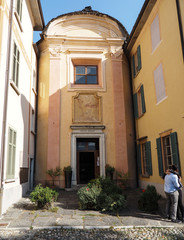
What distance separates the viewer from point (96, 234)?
208 inches

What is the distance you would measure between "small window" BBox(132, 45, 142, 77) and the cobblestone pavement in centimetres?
856

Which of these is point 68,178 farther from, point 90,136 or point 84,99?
point 84,99

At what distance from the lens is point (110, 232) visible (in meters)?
5.40

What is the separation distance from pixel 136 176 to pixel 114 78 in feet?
18.5

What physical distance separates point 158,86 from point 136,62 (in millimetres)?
3730

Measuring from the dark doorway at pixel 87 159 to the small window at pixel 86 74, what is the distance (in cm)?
345

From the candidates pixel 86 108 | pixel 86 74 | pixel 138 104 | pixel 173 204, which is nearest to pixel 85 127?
pixel 86 108

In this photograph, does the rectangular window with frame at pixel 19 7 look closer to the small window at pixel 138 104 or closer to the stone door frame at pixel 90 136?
the stone door frame at pixel 90 136

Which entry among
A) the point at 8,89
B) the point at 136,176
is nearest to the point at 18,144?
the point at 8,89

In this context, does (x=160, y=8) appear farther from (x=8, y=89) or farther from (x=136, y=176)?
(x=136, y=176)

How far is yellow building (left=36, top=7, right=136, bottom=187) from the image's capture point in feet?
40.6

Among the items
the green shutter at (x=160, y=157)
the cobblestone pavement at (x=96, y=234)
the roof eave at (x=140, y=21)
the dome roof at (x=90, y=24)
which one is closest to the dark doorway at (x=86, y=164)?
the green shutter at (x=160, y=157)

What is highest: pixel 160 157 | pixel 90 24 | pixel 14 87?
pixel 90 24

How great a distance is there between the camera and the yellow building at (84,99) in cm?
1238
